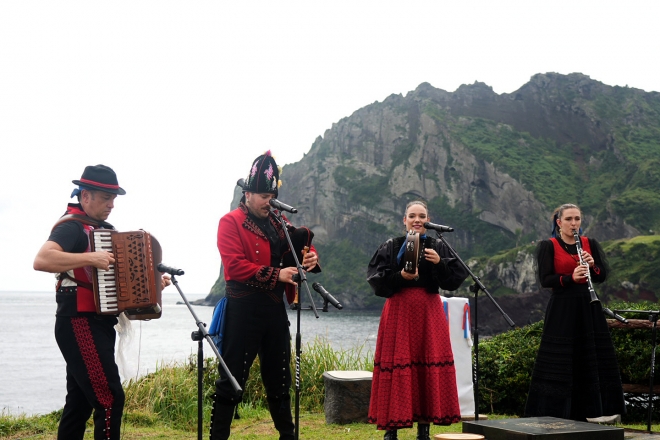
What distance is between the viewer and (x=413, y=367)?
5324 millimetres

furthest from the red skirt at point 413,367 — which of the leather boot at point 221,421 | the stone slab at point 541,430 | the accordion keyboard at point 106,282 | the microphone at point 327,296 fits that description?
the accordion keyboard at point 106,282

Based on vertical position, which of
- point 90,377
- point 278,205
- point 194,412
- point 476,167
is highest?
point 476,167

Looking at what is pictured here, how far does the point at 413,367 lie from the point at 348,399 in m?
2.53

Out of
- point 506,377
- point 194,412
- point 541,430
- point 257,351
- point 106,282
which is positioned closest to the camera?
point 106,282

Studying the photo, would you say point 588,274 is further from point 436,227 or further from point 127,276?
point 127,276

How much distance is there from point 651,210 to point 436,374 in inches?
5068

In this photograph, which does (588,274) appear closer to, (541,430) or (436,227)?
(436,227)

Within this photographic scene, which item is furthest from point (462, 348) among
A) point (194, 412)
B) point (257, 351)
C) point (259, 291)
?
point (259, 291)

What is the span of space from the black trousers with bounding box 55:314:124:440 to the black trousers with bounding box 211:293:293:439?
0.77 metres

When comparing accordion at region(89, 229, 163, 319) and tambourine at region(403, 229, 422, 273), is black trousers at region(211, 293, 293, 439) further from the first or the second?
tambourine at region(403, 229, 422, 273)

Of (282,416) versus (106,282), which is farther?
(282,416)

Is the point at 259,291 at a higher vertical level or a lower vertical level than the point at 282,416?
higher

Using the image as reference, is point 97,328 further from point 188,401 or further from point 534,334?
point 534,334

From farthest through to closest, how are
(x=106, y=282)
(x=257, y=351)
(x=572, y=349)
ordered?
1. (x=572, y=349)
2. (x=257, y=351)
3. (x=106, y=282)
